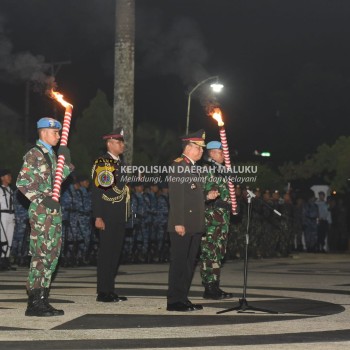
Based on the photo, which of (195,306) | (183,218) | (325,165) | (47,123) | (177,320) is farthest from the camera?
(325,165)

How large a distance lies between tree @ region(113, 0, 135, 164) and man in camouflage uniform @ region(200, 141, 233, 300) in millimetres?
9997

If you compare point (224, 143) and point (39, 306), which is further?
point (224, 143)

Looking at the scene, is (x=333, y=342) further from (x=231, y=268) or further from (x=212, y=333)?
(x=231, y=268)

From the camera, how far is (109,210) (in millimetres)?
13766

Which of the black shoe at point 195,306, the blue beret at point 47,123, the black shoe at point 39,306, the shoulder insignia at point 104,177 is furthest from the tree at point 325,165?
the black shoe at point 39,306

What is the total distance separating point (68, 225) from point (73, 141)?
63.2m

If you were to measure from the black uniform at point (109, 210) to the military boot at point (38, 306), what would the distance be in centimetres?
205

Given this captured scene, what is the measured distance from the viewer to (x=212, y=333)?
10242mm

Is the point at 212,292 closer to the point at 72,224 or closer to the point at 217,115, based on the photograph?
the point at 217,115

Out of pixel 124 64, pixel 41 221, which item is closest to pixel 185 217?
pixel 41 221

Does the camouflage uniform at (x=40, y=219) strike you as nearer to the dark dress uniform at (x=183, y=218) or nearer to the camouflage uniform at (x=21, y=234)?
the dark dress uniform at (x=183, y=218)

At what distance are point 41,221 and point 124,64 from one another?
1275 cm

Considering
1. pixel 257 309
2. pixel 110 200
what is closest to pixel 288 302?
pixel 257 309

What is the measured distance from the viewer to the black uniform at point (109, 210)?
13742mm
